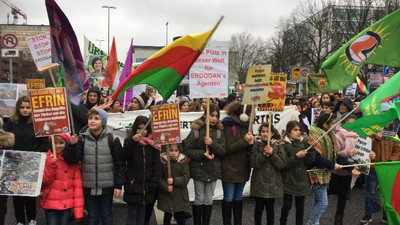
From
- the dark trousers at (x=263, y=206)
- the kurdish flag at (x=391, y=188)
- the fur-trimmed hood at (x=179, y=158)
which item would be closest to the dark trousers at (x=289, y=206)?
the dark trousers at (x=263, y=206)

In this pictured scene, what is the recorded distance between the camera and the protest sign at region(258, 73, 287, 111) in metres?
5.28

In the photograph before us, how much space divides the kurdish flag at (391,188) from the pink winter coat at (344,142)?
167 centimetres

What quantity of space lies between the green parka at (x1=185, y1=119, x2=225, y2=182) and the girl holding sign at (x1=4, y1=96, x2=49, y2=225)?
2.02m

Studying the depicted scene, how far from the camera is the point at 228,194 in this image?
511 centimetres

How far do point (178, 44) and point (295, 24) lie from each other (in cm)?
3594

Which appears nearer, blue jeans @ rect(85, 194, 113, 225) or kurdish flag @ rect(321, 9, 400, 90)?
blue jeans @ rect(85, 194, 113, 225)

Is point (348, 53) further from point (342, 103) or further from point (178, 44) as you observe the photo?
point (178, 44)

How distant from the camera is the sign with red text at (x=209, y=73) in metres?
4.93

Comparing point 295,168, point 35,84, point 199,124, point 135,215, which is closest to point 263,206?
point 295,168

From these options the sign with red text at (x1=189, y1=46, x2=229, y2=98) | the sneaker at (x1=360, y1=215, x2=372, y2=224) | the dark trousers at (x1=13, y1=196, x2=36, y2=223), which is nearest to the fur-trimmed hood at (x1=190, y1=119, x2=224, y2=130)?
the sign with red text at (x1=189, y1=46, x2=229, y2=98)

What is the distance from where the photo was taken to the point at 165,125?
177 inches

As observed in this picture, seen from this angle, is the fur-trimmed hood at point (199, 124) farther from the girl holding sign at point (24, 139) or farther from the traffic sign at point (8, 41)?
the traffic sign at point (8, 41)

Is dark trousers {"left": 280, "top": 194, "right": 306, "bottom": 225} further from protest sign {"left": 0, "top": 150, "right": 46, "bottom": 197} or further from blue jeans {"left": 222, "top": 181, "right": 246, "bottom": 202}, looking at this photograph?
protest sign {"left": 0, "top": 150, "right": 46, "bottom": 197}

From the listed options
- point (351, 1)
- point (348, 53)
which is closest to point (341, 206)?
point (348, 53)
